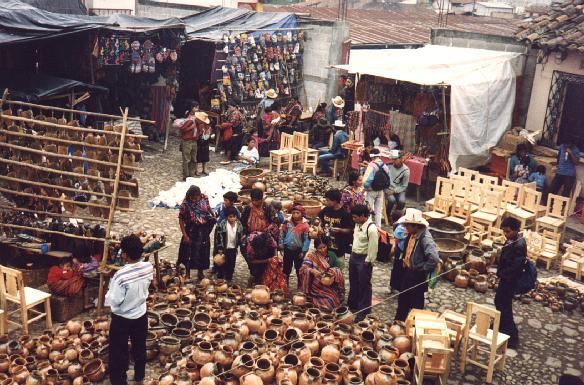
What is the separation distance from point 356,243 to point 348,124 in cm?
826

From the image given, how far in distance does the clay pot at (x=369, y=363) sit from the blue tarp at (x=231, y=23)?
11804 mm

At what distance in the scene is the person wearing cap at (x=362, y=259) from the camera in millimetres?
7605

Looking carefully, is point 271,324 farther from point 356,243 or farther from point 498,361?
point 498,361

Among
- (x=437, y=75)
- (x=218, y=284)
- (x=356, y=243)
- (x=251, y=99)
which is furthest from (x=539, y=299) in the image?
(x=251, y=99)

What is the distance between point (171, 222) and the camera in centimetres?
1114

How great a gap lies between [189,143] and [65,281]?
Result: 6258mm

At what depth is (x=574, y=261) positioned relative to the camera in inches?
399

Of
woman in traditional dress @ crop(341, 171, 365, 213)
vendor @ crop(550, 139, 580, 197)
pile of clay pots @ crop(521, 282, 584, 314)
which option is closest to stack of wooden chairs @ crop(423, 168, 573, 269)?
vendor @ crop(550, 139, 580, 197)

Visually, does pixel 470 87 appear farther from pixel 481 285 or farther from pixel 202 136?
pixel 202 136

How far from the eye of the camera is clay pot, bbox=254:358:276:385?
6195mm

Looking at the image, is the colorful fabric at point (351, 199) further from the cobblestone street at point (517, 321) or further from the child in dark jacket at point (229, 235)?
the child in dark jacket at point (229, 235)

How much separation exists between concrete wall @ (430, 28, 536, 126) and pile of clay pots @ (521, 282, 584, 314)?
6.29 meters

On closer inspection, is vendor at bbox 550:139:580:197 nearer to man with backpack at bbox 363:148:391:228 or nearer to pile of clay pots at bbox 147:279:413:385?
man with backpack at bbox 363:148:391:228

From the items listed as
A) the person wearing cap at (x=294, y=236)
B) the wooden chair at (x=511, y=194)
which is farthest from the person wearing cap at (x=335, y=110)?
the person wearing cap at (x=294, y=236)
